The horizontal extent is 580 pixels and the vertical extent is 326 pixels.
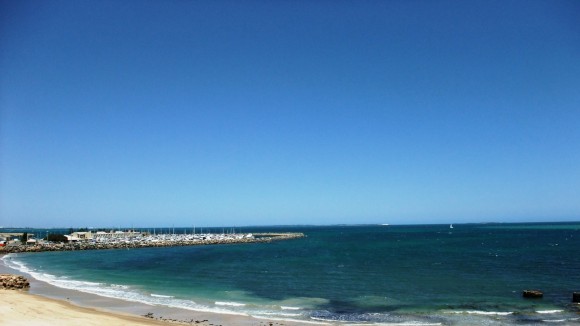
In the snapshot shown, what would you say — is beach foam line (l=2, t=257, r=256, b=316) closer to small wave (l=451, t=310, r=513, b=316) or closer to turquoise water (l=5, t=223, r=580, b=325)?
turquoise water (l=5, t=223, r=580, b=325)

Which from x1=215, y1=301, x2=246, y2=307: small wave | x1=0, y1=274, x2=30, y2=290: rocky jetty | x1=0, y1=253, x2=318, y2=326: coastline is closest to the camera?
x1=0, y1=253, x2=318, y2=326: coastline

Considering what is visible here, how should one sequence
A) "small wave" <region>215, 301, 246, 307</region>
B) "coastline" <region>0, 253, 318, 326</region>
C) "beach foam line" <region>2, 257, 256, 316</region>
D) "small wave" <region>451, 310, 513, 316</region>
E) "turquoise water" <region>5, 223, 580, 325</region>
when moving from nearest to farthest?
"coastline" <region>0, 253, 318, 326</region>
"small wave" <region>451, 310, 513, 316</region>
"turquoise water" <region>5, 223, 580, 325</region>
"beach foam line" <region>2, 257, 256, 316</region>
"small wave" <region>215, 301, 246, 307</region>

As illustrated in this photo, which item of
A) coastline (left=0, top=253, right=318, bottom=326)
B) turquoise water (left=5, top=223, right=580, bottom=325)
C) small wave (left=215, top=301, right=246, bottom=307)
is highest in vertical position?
coastline (left=0, top=253, right=318, bottom=326)

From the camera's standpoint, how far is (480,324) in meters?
18.0

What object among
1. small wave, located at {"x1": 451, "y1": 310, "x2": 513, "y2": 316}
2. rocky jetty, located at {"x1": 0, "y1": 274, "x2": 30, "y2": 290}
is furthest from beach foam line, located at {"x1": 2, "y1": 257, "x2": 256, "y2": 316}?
small wave, located at {"x1": 451, "y1": 310, "x2": 513, "y2": 316}

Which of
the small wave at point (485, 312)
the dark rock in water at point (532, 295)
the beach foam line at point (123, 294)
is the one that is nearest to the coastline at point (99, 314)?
the beach foam line at point (123, 294)

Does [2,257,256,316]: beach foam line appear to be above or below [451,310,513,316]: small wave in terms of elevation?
above

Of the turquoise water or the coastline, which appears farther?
the turquoise water

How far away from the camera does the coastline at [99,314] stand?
16484 millimetres

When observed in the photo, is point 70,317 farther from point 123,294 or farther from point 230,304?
point 123,294

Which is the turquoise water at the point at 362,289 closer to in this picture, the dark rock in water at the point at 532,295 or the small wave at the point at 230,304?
the small wave at the point at 230,304

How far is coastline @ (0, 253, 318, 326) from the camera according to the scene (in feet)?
54.1

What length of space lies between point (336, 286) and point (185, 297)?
1037 centimetres

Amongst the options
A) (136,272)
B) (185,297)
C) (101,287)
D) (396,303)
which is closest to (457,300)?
(396,303)
